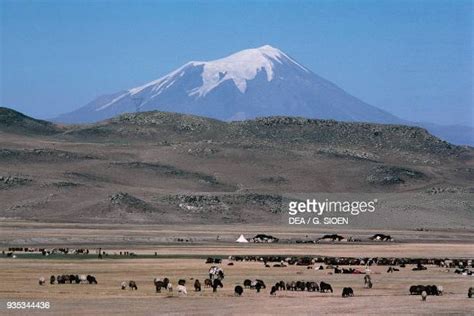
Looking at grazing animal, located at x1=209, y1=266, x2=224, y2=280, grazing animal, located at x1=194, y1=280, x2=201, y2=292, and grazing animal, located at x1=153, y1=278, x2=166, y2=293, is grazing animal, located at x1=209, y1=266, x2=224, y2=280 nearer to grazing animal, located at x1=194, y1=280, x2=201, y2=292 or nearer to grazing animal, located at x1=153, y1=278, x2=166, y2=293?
grazing animal, located at x1=194, y1=280, x2=201, y2=292

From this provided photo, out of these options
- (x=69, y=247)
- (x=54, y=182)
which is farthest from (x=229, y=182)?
(x=69, y=247)

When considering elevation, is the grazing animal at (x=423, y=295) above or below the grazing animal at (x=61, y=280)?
below

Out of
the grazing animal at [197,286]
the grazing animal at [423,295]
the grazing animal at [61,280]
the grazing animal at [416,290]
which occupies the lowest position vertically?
the grazing animal at [423,295]

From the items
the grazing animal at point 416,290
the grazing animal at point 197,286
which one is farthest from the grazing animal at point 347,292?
the grazing animal at point 197,286

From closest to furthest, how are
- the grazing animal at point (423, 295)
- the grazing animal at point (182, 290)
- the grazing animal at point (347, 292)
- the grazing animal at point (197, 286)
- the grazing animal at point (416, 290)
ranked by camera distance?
the grazing animal at point (423, 295), the grazing animal at point (347, 292), the grazing animal at point (182, 290), the grazing animal at point (416, 290), the grazing animal at point (197, 286)

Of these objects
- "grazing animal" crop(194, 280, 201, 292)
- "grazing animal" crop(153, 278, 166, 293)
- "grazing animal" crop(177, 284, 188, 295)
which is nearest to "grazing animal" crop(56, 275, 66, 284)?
"grazing animal" crop(153, 278, 166, 293)

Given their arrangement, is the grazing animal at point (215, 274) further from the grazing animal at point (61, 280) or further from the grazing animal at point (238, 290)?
the grazing animal at point (61, 280)

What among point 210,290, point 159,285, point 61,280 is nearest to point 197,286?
point 210,290

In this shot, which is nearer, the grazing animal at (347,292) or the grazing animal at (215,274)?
the grazing animal at (347,292)

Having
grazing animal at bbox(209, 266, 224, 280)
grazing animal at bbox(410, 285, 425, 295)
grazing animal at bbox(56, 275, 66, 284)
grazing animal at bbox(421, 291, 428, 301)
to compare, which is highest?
grazing animal at bbox(209, 266, 224, 280)

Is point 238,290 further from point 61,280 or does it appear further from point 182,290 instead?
point 61,280

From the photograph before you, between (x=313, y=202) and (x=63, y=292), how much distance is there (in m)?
100

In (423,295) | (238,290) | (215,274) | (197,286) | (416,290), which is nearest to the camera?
(423,295)

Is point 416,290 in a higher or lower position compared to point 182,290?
lower
